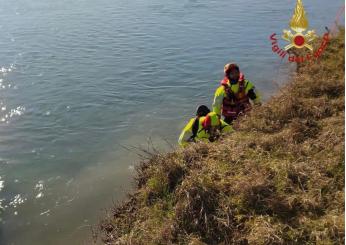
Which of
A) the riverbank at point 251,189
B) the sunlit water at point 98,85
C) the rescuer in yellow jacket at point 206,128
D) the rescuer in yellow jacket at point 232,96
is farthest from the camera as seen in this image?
the rescuer in yellow jacket at point 232,96

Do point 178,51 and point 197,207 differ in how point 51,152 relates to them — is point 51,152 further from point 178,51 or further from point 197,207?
point 178,51

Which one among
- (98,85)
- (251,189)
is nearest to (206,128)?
(251,189)

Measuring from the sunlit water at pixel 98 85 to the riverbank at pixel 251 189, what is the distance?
199 centimetres

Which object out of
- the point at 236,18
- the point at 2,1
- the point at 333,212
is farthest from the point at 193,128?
the point at 2,1

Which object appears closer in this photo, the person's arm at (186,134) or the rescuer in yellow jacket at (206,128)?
the rescuer in yellow jacket at (206,128)

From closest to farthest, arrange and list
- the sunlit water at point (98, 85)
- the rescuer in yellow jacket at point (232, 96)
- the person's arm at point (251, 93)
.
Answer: the sunlit water at point (98, 85) → the rescuer in yellow jacket at point (232, 96) → the person's arm at point (251, 93)

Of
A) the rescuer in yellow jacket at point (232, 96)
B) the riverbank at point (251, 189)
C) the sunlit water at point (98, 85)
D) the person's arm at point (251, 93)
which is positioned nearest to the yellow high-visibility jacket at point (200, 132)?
the riverbank at point (251, 189)

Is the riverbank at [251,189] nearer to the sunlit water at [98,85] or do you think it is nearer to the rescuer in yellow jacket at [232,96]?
the rescuer in yellow jacket at [232,96]

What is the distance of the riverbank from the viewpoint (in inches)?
209

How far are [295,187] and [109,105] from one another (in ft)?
28.3

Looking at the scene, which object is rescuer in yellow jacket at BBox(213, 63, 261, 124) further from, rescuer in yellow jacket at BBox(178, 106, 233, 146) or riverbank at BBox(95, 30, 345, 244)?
riverbank at BBox(95, 30, 345, 244)

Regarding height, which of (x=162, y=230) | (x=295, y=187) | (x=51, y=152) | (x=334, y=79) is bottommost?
(x=51, y=152)

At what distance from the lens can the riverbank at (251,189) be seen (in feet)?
17.4

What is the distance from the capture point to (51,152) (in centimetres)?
1073
